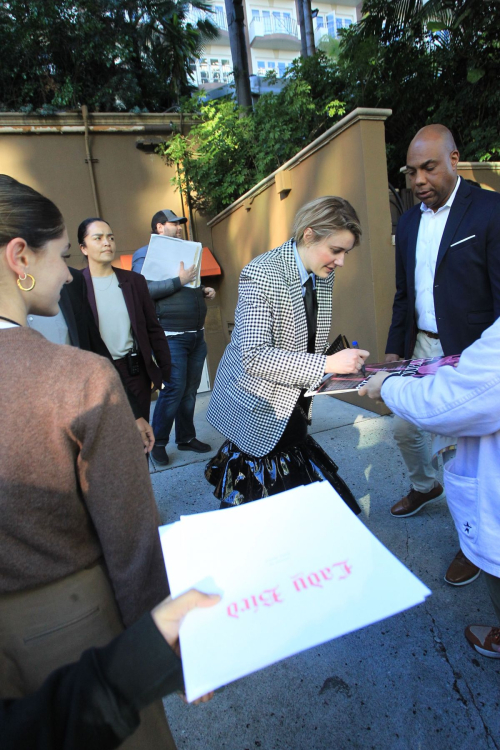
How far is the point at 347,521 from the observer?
37.2 inches

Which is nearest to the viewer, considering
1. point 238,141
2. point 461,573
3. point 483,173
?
point 461,573

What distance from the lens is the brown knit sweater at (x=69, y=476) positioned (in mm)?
819

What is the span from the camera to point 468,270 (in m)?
2.26

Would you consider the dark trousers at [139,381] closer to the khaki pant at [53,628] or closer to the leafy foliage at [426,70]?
the khaki pant at [53,628]

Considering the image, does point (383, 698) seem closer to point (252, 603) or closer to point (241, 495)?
point (241, 495)

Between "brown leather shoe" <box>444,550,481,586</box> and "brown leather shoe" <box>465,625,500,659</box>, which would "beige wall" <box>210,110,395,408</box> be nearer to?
"brown leather shoe" <box>444,550,481,586</box>

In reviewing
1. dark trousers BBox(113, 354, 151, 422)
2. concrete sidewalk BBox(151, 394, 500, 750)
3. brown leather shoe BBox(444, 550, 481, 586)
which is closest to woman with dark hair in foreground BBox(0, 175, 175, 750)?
concrete sidewalk BBox(151, 394, 500, 750)

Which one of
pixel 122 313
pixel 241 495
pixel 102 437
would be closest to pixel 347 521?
pixel 102 437

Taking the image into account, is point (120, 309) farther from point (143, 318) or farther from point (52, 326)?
point (52, 326)

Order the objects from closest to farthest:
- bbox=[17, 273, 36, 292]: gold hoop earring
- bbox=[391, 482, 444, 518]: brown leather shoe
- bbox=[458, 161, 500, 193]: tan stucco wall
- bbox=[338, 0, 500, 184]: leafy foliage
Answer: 1. bbox=[17, 273, 36, 292]: gold hoop earring
2. bbox=[391, 482, 444, 518]: brown leather shoe
3. bbox=[458, 161, 500, 193]: tan stucco wall
4. bbox=[338, 0, 500, 184]: leafy foliage

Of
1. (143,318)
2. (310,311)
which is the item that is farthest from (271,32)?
(310,311)

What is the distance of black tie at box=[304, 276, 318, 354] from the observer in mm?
2193

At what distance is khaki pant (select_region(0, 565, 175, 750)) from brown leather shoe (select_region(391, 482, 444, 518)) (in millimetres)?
2193

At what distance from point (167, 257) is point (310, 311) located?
2.23m
